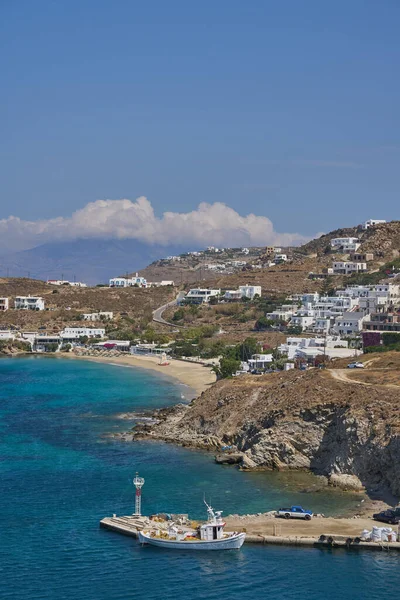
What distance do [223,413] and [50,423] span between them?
563 inches

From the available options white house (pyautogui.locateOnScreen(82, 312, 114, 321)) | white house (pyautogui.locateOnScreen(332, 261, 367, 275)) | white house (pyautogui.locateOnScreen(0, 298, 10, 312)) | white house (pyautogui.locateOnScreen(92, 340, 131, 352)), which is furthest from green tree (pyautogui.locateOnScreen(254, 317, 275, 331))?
white house (pyautogui.locateOnScreen(0, 298, 10, 312))

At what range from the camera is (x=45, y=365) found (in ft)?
365

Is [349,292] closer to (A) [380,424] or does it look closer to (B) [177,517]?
(A) [380,424]

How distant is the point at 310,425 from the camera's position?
50625mm

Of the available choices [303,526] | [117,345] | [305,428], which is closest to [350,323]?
[117,345]

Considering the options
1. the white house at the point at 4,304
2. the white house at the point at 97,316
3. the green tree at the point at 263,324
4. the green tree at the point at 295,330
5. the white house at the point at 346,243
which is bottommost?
the green tree at the point at 295,330

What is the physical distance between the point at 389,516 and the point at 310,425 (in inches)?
491

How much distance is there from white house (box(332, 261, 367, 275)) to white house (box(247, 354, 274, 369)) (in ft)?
196

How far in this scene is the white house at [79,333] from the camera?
132000 mm

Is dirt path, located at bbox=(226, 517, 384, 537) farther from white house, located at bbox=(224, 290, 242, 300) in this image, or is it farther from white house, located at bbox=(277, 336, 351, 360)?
white house, located at bbox=(224, 290, 242, 300)

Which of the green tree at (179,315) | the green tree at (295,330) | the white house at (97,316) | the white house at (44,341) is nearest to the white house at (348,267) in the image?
the green tree at (179,315)

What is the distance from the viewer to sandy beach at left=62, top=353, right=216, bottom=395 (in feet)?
292

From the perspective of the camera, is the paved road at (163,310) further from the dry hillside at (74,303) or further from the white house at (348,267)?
the white house at (348,267)

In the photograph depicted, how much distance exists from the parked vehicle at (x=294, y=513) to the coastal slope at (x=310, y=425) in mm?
5966
